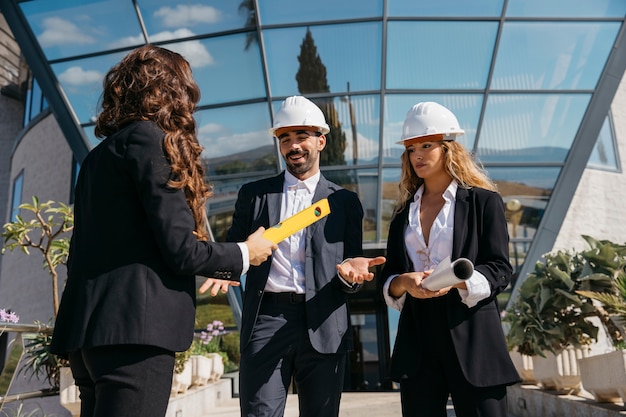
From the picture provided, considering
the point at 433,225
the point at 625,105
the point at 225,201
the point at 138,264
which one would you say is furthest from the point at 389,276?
the point at 625,105

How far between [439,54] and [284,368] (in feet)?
27.3

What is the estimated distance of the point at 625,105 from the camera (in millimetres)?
13039

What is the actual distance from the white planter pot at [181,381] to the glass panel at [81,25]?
5363 mm

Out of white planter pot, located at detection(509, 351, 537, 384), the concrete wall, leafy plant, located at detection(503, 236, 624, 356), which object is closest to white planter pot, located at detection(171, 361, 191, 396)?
leafy plant, located at detection(503, 236, 624, 356)

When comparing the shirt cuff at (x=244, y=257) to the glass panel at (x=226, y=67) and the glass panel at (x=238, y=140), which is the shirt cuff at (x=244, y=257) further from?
the glass panel at (x=238, y=140)

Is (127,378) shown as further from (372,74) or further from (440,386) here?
(372,74)

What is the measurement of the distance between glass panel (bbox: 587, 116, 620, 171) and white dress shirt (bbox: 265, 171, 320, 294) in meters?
11.0

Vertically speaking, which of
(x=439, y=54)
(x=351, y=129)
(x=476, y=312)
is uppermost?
(x=439, y=54)

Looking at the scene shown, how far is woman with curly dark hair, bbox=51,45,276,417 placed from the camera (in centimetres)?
179

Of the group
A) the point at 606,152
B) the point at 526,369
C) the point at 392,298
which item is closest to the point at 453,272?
the point at 392,298

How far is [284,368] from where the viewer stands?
113 inches

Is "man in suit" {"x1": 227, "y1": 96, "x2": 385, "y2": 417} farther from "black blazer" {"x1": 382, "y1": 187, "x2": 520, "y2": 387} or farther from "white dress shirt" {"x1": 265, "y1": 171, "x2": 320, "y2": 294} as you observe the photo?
"black blazer" {"x1": 382, "y1": 187, "x2": 520, "y2": 387}

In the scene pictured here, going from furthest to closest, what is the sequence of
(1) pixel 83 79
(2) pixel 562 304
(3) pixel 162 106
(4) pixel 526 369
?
1. (1) pixel 83 79
2. (4) pixel 526 369
3. (2) pixel 562 304
4. (3) pixel 162 106

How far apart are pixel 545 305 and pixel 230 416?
3.95 m
